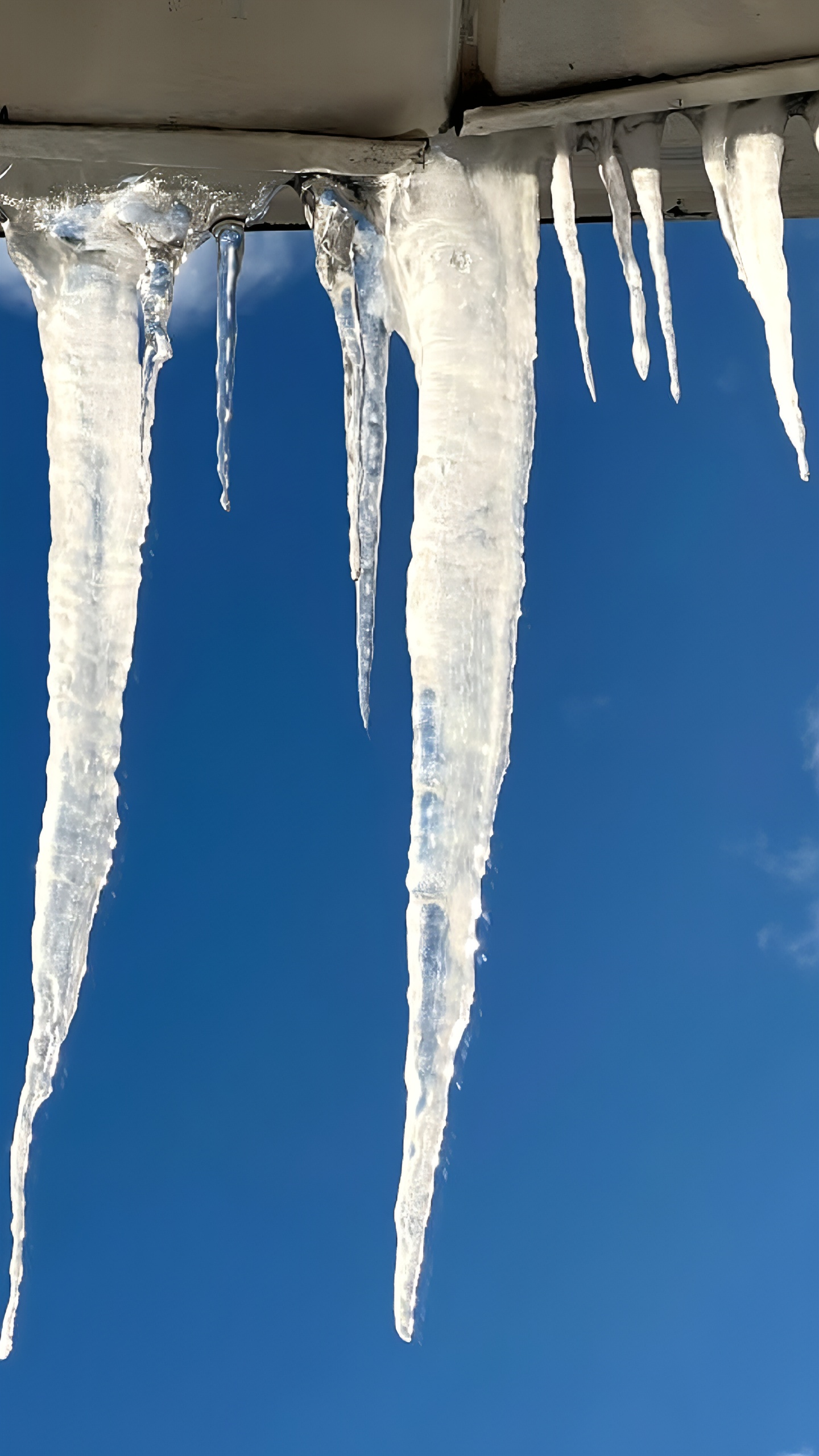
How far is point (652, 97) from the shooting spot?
1472 millimetres

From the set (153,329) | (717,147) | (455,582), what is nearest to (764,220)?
(717,147)

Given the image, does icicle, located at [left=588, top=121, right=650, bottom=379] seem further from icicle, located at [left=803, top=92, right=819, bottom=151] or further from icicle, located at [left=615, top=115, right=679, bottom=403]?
icicle, located at [left=803, top=92, right=819, bottom=151]

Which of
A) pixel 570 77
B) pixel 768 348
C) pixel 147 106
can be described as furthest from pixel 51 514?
pixel 768 348

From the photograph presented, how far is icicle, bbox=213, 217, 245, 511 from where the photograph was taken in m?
1.74

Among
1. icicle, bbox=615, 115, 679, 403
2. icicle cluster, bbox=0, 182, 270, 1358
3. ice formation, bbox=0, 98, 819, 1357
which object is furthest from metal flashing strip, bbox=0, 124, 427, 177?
icicle, bbox=615, 115, 679, 403

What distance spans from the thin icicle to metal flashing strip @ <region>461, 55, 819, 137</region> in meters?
0.07

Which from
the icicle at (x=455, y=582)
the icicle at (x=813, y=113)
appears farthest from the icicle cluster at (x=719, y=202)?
the icicle at (x=455, y=582)

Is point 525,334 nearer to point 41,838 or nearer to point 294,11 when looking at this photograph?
point 294,11

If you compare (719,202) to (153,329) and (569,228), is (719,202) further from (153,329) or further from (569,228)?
(153,329)

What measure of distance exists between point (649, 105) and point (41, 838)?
129 cm

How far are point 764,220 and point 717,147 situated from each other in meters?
0.13

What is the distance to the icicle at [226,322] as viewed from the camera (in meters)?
1.74

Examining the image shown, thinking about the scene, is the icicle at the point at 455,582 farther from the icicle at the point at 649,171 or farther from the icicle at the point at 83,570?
the icicle at the point at 83,570

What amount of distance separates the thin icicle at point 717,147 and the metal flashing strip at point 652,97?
0.22ft
